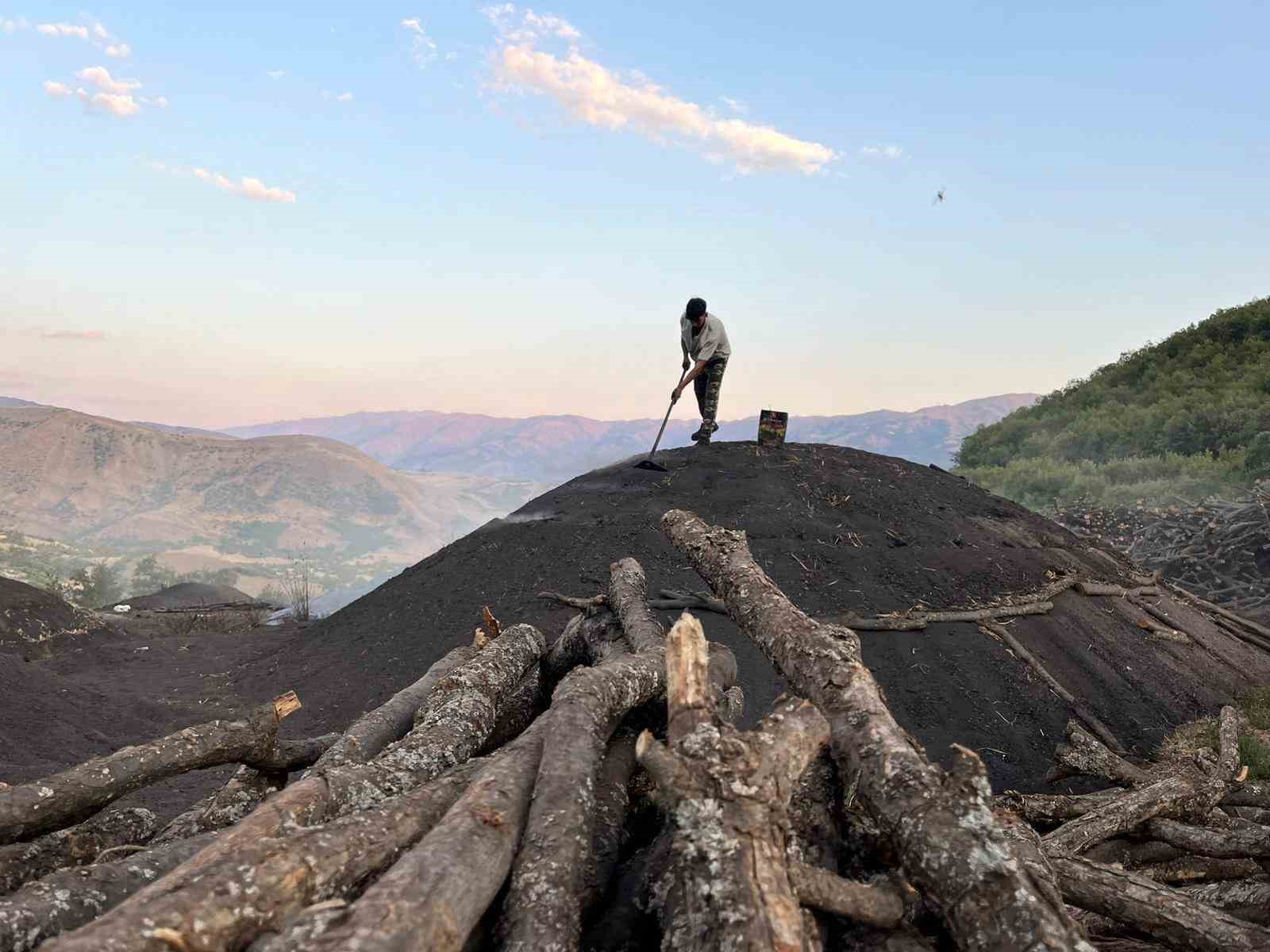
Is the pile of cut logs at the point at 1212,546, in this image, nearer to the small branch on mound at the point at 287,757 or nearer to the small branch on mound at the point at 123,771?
the small branch on mound at the point at 287,757

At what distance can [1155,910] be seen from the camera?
2.40 metres

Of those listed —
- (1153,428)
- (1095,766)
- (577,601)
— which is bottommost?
(1095,766)

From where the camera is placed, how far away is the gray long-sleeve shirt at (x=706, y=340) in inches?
459

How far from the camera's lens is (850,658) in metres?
2.74

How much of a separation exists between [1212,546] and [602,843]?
637 inches

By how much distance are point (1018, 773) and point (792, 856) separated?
17.8 ft

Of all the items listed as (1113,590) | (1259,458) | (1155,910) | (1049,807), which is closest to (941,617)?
(1113,590)

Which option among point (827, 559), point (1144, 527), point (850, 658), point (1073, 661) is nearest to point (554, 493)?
point (827, 559)

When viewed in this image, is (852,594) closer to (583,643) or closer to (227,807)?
(583,643)

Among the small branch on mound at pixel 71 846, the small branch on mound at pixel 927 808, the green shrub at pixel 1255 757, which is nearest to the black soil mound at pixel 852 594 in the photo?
the green shrub at pixel 1255 757

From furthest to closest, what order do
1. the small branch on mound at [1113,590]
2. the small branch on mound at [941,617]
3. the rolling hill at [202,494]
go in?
the rolling hill at [202,494] → the small branch on mound at [1113,590] → the small branch on mound at [941,617]

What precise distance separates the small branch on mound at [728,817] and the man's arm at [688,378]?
9.79 metres

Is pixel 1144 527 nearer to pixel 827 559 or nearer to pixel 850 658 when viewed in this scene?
pixel 827 559

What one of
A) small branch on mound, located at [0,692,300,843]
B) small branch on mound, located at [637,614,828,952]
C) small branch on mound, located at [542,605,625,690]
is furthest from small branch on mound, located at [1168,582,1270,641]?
small branch on mound, located at [0,692,300,843]
